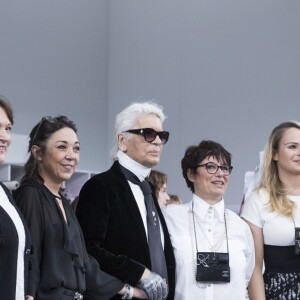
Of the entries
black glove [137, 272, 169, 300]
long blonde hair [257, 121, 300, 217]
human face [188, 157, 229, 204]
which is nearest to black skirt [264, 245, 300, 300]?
long blonde hair [257, 121, 300, 217]

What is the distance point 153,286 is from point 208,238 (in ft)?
1.42

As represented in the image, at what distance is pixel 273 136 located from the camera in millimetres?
3150

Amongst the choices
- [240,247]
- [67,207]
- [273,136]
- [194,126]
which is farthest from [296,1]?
[67,207]

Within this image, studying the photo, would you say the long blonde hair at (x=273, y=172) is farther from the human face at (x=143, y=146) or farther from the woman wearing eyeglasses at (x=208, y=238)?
the human face at (x=143, y=146)

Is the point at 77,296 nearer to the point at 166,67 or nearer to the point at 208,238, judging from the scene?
the point at 208,238

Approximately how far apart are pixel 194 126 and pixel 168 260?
14.8 feet

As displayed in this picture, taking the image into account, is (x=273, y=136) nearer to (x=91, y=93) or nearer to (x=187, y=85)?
(x=187, y=85)

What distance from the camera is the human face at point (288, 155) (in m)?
3.05

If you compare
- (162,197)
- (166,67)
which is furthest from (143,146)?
(166,67)

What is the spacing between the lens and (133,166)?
2.81 metres

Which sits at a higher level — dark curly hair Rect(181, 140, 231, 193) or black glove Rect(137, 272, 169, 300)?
dark curly hair Rect(181, 140, 231, 193)

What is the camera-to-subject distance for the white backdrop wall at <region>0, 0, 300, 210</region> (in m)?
6.74

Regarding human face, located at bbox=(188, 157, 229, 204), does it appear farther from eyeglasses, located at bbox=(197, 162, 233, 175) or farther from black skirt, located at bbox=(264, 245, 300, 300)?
black skirt, located at bbox=(264, 245, 300, 300)

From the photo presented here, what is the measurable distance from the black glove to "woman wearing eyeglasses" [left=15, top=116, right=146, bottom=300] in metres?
0.04
